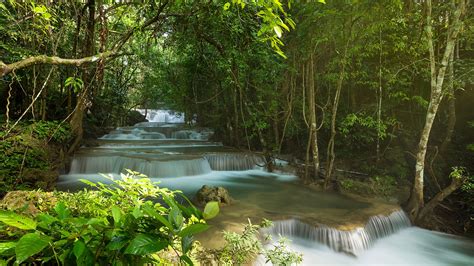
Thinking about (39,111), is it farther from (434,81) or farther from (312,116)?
(434,81)

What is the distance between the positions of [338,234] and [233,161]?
6.04 metres

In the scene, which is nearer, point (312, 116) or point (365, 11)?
point (365, 11)

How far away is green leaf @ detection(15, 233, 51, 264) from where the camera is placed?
1010 millimetres

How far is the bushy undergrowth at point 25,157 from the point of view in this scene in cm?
532

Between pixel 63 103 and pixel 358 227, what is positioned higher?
pixel 63 103

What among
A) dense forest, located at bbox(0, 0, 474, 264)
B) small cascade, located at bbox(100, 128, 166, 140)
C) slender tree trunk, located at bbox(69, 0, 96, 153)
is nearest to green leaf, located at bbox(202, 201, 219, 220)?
dense forest, located at bbox(0, 0, 474, 264)

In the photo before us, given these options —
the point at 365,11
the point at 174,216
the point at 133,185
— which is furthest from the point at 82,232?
the point at 365,11

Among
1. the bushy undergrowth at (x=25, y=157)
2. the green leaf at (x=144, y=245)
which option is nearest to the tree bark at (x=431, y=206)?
the green leaf at (x=144, y=245)

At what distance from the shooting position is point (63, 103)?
1009 centimetres

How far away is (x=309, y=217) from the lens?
18.1ft

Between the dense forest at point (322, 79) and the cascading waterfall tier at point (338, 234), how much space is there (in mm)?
1623

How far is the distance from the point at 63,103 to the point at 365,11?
991 centimetres

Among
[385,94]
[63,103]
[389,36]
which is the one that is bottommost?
[63,103]

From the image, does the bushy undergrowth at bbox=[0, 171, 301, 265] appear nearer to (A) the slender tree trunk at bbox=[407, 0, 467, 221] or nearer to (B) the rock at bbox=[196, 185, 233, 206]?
(B) the rock at bbox=[196, 185, 233, 206]
